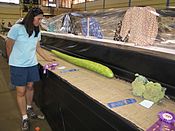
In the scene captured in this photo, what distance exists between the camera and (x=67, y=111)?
1.62m

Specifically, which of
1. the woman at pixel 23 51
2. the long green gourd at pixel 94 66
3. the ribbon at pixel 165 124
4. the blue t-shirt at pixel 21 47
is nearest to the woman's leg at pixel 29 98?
the woman at pixel 23 51

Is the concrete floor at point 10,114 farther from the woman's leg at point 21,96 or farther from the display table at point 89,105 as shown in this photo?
the woman's leg at point 21,96

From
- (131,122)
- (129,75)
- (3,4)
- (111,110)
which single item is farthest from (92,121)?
(3,4)

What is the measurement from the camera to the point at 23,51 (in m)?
1.90

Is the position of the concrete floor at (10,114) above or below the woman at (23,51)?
below

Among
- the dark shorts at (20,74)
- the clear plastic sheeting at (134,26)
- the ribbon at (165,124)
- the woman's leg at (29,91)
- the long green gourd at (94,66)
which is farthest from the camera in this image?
the woman's leg at (29,91)

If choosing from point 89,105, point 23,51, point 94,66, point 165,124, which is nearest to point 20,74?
point 23,51

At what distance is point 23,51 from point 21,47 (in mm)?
45

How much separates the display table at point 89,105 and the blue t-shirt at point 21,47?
28 cm

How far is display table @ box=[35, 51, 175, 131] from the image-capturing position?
980 millimetres

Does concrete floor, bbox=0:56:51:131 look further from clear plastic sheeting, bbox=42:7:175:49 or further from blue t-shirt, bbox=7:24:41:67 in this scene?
clear plastic sheeting, bbox=42:7:175:49

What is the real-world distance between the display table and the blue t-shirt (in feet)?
0.91

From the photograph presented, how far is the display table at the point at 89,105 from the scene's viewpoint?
3.21ft

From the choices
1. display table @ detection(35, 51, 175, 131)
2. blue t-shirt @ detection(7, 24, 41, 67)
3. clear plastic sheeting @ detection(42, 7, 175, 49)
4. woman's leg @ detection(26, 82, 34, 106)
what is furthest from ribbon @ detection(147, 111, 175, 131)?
woman's leg @ detection(26, 82, 34, 106)
